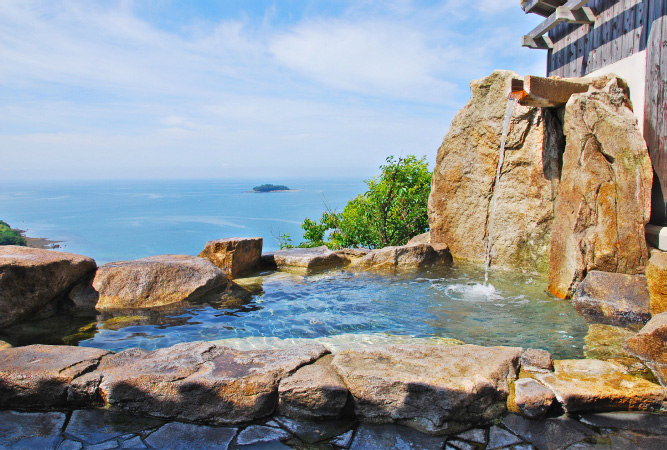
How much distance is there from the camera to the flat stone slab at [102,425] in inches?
104

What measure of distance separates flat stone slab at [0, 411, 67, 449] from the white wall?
23.6 feet

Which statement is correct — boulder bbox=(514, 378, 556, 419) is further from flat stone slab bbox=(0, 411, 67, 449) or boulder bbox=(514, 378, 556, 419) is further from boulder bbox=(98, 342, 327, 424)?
flat stone slab bbox=(0, 411, 67, 449)

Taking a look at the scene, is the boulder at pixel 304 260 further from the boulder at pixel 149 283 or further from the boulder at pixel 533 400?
the boulder at pixel 533 400

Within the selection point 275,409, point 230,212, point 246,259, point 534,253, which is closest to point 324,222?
point 246,259

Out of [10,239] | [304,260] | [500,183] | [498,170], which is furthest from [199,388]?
[10,239]

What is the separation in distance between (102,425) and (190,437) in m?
0.59

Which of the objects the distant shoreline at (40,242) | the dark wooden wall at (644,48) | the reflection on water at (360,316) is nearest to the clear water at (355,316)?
the reflection on water at (360,316)

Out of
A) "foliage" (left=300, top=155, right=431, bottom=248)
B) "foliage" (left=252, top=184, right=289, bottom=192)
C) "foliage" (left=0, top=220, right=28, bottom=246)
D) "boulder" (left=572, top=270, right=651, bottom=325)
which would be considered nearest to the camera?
"boulder" (left=572, top=270, right=651, bottom=325)

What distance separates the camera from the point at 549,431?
2592 mm

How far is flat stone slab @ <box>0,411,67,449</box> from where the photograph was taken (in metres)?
2.55

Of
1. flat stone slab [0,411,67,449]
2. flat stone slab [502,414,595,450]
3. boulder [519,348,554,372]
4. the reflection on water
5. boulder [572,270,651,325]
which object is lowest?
flat stone slab [0,411,67,449]

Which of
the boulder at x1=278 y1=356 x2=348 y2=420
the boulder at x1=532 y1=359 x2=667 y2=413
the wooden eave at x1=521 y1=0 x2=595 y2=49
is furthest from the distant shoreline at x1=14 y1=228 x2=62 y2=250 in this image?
the boulder at x1=532 y1=359 x2=667 y2=413

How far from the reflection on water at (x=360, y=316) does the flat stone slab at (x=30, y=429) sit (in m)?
1.17

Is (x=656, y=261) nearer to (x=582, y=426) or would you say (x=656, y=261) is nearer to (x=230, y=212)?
(x=582, y=426)
